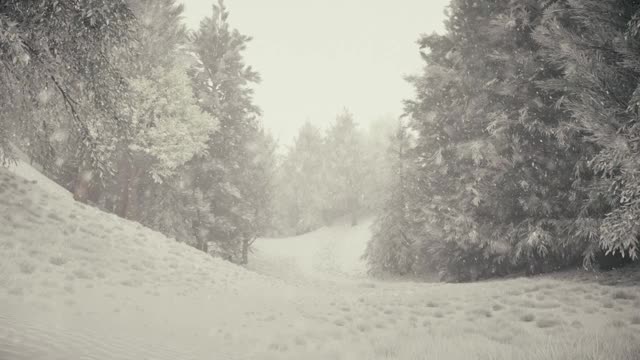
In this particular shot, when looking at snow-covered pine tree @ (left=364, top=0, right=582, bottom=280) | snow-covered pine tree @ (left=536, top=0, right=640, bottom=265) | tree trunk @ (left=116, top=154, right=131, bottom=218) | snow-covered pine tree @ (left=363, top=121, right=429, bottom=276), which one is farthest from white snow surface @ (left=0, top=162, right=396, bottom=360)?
snow-covered pine tree @ (left=363, top=121, right=429, bottom=276)

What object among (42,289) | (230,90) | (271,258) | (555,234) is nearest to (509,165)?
(555,234)

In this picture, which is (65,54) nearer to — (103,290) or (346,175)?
(103,290)

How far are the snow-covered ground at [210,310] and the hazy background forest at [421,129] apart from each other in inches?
66.5

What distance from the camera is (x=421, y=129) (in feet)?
71.0

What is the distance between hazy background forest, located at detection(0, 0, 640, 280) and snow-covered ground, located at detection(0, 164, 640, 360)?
1690 millimetres

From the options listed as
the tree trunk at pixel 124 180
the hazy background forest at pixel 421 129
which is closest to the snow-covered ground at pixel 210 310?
the hazy background forest at pixel 421 129

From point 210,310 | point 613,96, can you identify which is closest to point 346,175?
point 210,310

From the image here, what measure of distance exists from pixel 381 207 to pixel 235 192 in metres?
9.54

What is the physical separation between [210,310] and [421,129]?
14.7m

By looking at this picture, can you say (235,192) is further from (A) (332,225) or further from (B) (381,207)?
(A) (332,225)

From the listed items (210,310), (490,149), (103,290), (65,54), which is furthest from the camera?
(490,149)

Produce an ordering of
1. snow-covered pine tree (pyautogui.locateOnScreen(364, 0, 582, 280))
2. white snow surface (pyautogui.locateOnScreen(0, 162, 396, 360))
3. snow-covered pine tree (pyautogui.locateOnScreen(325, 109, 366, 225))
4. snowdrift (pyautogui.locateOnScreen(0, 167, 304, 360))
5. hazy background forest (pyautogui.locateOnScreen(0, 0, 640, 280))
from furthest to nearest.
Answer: snow-covered pine tree (pyautogui.locateOnScreen(325, 109, 366, 225)) → snow-covered pine tree (pyautogui.locateOnScreen(364, 0, 582, 280)) → hazy background forest (pyautogui.locateOnScreen(0, 0, 640, 280)) → white snow surface (pyautogui.locateOnScreen(0, 162, 396, 360)) → snowdrift (pyautogui.locateOnScreen(0, 167, 304, 360))

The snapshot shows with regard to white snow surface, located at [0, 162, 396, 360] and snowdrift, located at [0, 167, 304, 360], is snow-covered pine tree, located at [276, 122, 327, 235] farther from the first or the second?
snowdrift, located at [0, 167, 304, 360]

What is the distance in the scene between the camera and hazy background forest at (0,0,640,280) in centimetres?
743
